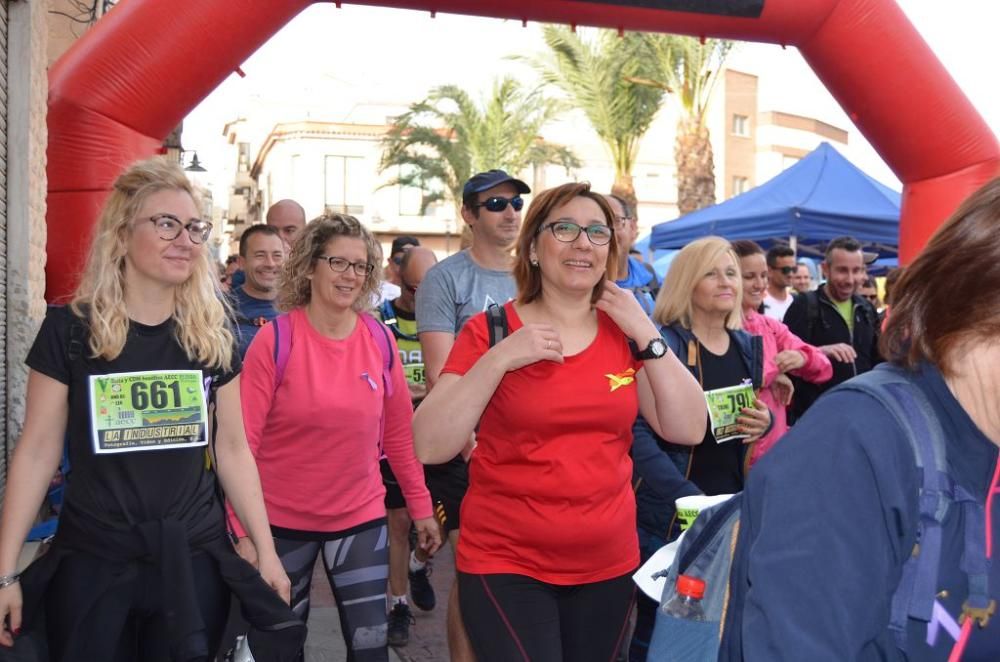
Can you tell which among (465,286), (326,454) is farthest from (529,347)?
(465,286)

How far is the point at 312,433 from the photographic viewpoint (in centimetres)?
399

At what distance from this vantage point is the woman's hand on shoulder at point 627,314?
337cm

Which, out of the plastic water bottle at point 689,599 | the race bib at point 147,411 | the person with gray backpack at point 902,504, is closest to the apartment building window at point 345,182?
the race bib at point 147,411

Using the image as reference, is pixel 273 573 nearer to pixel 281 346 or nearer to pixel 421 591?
pixel 281 346

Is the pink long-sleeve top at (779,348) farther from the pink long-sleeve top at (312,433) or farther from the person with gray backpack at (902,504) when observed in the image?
the person with gray backpack at (902,504)

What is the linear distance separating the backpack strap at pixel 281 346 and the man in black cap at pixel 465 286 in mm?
839

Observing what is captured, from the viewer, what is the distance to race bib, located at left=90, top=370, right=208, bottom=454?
3.05 metres

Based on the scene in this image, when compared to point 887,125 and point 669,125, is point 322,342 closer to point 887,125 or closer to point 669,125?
point 887,125

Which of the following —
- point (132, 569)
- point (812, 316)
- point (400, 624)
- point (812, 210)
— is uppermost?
point (812, 210)

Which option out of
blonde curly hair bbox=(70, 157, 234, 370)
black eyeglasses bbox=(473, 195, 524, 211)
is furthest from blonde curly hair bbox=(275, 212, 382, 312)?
blonde curly hair bbox=(70, 157, 234, 370)

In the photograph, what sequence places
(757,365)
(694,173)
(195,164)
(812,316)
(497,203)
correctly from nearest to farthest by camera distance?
1. (757,365)
2. (497,203)
3. (812,316)
4. (195,164)
5. (694,173)

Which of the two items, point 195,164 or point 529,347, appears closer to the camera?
point 529,347

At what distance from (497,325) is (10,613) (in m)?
1.67

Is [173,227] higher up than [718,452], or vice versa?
[173,227]
